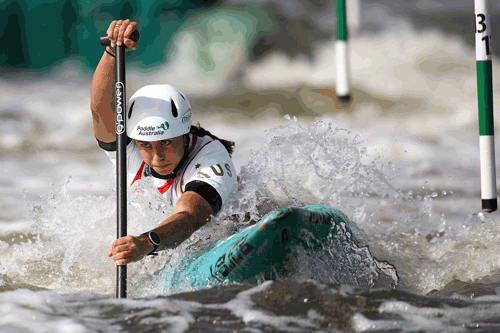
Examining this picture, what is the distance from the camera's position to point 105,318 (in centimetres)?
179

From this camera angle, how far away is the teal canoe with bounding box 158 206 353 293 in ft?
7.50

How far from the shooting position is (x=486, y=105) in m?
3.15

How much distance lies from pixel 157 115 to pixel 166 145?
Result: 184mm

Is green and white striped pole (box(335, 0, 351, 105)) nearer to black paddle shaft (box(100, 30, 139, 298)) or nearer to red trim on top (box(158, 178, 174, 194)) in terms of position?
red trim on top (box(158, 178, 174, 194))

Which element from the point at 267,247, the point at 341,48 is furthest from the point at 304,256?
the point at 341,48

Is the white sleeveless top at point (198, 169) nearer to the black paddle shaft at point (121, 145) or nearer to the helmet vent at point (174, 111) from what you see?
the helmet vent at point (174, 111)

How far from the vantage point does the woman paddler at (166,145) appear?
8.93ft

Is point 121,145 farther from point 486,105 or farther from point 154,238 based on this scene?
point 486,105

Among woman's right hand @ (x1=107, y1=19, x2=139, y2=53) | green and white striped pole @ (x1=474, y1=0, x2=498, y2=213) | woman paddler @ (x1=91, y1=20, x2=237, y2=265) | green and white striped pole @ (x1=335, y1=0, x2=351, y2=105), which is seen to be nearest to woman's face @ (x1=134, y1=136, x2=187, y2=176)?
woman paddler @ (x1=91, y1=20, x2=237, y2=265)

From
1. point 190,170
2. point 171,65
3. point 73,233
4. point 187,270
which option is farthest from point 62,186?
point 171,65

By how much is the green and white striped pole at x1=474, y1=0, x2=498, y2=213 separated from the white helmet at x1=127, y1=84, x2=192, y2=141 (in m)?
1.85

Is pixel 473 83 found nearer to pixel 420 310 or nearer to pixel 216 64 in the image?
pixel 216 64

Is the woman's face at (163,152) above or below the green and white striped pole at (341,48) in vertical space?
below

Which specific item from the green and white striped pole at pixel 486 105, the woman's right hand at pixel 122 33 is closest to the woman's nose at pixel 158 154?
the woman's right hand at pixel 122 33
